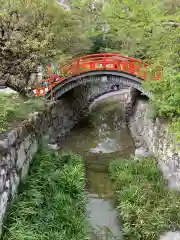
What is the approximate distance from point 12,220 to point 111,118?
16.1m

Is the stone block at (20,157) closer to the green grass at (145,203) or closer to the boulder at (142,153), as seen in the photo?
the green grass at (145,203)

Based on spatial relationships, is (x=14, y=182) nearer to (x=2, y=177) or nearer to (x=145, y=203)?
(x=2, y=177)

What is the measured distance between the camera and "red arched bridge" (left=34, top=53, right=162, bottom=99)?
15.8 meters

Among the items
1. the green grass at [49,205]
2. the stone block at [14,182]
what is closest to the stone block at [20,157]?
the stone block at [14,182]

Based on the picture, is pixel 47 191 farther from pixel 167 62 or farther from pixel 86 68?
pixel 86 68

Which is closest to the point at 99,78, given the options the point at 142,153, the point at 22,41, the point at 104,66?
the point at 104,66

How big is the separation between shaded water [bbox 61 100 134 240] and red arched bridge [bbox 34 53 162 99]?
324 cm

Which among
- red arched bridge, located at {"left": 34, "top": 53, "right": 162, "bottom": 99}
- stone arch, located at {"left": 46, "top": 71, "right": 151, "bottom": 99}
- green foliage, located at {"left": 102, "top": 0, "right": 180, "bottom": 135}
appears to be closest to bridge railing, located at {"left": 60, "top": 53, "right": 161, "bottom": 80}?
red arched bridge, located at {"left": 34, "top": 53, "right": 162, "bottom": 99}

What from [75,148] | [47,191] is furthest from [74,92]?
[47,191]

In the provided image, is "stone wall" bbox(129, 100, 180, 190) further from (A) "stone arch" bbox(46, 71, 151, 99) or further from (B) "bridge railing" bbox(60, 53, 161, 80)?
(B) "bridge railing" bbox(60, 53, 161, 80)

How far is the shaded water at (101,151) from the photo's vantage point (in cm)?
906

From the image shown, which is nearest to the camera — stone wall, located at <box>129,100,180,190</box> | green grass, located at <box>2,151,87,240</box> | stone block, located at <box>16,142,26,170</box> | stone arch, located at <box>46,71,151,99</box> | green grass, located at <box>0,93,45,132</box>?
green grass, located at <box>2,151,87,240</box>

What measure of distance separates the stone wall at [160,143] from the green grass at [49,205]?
3.38m

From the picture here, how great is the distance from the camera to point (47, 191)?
8672mm
